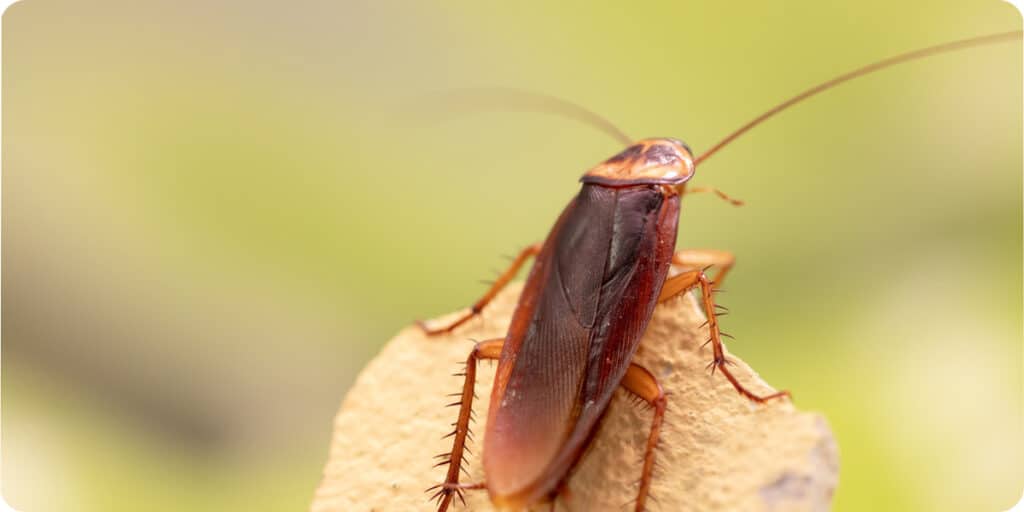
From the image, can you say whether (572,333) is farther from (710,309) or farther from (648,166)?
(648,166)

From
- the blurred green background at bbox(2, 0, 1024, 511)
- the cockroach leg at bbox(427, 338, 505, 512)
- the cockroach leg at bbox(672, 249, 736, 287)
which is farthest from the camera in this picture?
the blurred green background at bbox(2, 0, 1024, 511)

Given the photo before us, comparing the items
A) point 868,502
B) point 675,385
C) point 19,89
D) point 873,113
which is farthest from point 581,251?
point 19,89

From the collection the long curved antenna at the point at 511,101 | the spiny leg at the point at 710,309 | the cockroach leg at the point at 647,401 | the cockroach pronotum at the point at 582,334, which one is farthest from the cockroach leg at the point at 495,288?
the long curved antenna at the point at 511,101

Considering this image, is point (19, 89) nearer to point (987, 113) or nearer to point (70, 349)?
point (70, 349)

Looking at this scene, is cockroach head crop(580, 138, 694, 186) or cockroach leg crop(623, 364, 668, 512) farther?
cockroach head crop(580, 138, 694, 186)

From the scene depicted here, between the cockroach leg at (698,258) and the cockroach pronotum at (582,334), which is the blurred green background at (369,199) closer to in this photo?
the cockroach leg at (698,258)

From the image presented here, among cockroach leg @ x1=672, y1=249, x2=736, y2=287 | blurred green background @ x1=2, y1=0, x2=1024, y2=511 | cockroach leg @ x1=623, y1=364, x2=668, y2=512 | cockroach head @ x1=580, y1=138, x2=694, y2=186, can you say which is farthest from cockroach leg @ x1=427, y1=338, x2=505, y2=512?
blurred green background @ x1=2, y1=0, x2=1024, y2=511

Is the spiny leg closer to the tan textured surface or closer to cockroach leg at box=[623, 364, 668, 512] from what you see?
the tan textured surface
